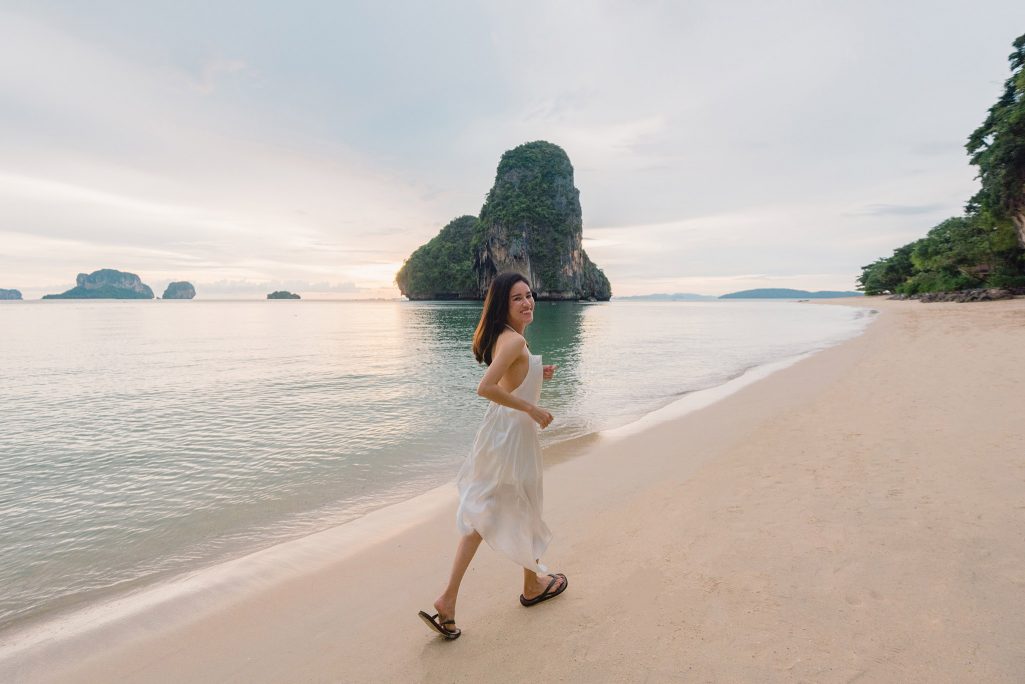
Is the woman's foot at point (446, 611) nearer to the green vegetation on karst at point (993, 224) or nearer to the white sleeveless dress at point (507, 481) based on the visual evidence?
the white sleeveless dress at point (507, 481)

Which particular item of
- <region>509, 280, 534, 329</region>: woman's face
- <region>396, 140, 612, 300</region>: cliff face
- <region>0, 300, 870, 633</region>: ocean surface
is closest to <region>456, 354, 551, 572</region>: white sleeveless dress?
<region>509, 280, 534, 329</region>: woman's face

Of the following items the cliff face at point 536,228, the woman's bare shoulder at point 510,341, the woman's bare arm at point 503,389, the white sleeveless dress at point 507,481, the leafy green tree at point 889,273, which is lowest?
the white sleeveless dress at point 507,481

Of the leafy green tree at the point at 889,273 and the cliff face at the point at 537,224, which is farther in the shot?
the cliff face at the point at 537,224

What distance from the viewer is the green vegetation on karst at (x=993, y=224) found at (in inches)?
1231

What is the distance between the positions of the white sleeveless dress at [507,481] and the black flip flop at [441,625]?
21.6 inches

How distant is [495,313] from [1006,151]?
44.9 meters

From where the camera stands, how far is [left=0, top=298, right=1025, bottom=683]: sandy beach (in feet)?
8.53

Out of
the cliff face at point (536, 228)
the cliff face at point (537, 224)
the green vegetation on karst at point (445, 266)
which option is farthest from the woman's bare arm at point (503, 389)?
the green vegetation on karst at point (445, 266)

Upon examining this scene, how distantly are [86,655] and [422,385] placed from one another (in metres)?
12.2

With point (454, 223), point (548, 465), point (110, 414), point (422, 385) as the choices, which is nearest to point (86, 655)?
point (548, 465)

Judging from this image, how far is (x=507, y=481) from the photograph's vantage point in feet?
9.57

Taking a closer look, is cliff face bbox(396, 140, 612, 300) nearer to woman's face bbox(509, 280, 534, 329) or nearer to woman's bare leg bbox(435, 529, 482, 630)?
woman's face bbox(509, 280, 534, 329)

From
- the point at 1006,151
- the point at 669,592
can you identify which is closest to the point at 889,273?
the point at 1006,151

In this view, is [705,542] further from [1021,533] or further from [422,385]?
[422,385]
